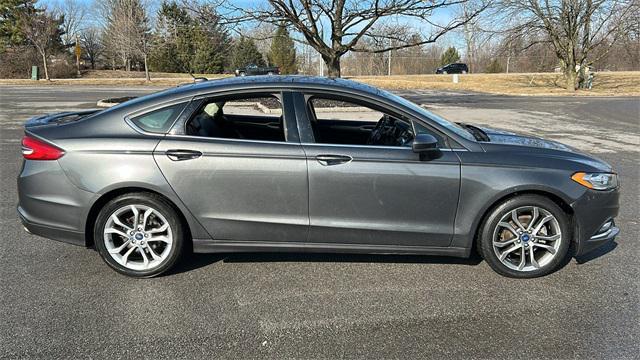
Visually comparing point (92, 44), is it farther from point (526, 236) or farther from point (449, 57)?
point (526, 236)

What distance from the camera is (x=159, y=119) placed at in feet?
11.9

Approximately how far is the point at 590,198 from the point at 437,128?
4.30 feet

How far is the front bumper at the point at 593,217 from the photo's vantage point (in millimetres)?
3594

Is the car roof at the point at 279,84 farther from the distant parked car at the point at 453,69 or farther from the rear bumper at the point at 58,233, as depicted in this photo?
the distant parked car at the point at 453,69

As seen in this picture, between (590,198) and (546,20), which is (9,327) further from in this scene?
(546,20)

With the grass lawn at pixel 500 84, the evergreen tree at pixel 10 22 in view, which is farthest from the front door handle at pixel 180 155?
the evergreen tree at pixel 10 22

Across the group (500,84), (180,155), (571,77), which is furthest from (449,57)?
(180,155)

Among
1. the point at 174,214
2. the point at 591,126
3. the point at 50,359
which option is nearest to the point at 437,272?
the point at 174,214

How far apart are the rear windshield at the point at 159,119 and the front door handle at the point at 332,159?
1188 millimetres

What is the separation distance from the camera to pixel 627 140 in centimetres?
1088

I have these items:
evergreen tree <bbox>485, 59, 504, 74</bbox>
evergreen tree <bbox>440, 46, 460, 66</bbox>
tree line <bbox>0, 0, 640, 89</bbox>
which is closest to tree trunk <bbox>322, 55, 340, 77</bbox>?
tree line <bbox>0, 0, 640, 89</bbox>

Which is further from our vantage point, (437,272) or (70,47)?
(70,47)

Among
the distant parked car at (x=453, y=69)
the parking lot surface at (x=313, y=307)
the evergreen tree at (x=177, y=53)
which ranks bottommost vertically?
the parking lot surface at (x=313, y=307)

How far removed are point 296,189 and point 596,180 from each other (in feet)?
7.79
